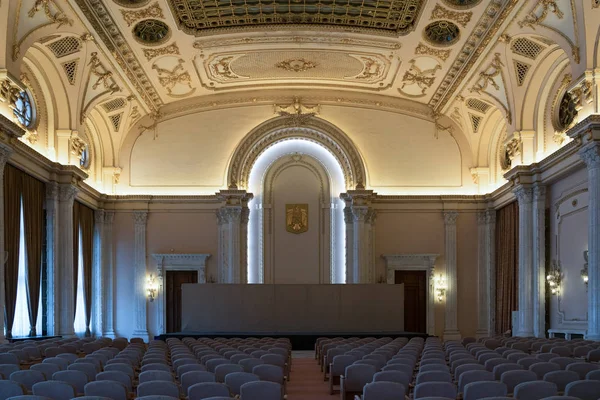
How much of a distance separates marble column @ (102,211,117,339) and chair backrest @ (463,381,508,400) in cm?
2581

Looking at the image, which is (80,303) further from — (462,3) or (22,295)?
(462,3)

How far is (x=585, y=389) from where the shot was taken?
855 cm

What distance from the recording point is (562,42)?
22.1 metres

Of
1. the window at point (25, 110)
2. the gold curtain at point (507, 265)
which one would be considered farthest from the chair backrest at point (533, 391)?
the gold curtain at point (507, 265)

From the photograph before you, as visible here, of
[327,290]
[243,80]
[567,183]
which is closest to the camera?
[567,183]

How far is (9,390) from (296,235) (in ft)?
82.4

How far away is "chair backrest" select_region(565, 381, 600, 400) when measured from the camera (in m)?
8.48

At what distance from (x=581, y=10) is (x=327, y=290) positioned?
13.2 meters

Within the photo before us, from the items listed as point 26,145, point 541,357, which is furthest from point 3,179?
point 541,357

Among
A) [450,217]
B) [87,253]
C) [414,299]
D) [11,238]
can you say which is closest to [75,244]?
[87,253]

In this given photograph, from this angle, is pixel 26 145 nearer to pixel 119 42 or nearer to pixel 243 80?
pixel 119 42

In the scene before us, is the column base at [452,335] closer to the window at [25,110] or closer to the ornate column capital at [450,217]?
the ornate column capital at [450,217]

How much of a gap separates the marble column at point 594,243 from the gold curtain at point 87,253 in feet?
60.6

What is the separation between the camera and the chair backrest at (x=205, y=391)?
27.7 ft
